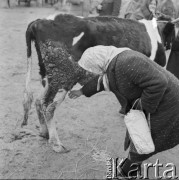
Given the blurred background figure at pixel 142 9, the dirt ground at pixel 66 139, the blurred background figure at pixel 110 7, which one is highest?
the blurred background figure at pixel 142 9

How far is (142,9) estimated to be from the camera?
229 inches

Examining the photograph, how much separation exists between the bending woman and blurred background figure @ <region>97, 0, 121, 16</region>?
380cm

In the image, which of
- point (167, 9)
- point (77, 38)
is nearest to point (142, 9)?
point (167, 9)

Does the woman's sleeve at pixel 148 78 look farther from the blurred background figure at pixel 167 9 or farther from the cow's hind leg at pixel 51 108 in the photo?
the blurred background figure at pixel 167 9

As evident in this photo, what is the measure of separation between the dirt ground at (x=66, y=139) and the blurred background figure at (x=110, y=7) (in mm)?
1918

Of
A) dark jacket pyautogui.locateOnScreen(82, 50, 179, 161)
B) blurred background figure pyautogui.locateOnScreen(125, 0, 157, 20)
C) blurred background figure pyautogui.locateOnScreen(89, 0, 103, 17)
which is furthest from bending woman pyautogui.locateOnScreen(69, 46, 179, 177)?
blurred background figure pyautogui.locateOnScreen(89, 0, 103, 17)

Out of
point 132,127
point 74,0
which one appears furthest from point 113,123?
point 74,0

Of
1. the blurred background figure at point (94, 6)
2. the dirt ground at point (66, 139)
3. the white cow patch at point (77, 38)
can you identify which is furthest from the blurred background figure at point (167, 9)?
the white cow patch at point (77, 38)

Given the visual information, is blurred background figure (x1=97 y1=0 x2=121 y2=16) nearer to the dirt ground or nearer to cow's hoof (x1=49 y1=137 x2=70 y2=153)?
the dirt ground

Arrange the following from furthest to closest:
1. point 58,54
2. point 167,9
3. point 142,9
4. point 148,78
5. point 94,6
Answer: point 94,6 → point 142,9 → point 167,9 → point 58,54 → point 148,78

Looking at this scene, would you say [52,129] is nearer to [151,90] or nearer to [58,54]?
[58,54]

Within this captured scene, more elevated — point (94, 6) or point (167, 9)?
point (167, 9)

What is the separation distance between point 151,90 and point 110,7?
4329 millimetres

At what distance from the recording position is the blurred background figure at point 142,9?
18.7 ft
